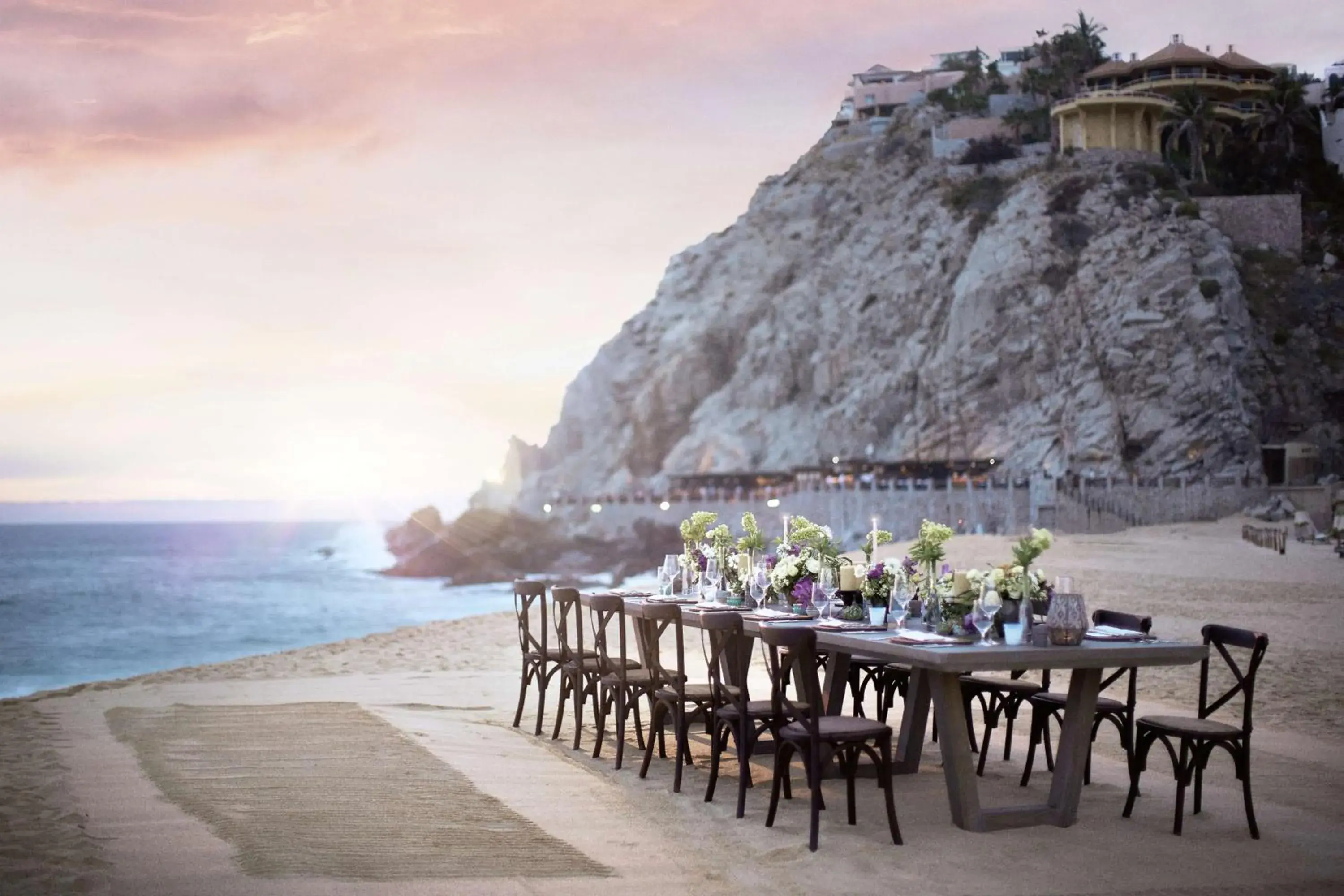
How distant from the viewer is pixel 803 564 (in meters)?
8.97

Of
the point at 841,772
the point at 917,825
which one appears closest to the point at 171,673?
the point at 841,772

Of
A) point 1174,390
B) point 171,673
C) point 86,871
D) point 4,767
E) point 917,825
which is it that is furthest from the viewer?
point 1174,390

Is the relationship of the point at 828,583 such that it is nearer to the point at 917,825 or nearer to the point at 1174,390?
the point at 917,825

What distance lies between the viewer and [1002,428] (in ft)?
200

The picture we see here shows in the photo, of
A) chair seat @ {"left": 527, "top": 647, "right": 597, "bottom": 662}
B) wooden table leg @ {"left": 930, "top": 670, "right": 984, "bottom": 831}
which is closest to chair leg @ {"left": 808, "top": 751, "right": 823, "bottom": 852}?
wooden table leg @ {"left": 930, "top": 670, "right": 984, "bottom": 831}

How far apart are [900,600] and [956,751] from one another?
109cm

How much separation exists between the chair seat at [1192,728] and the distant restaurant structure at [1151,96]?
66.8 m

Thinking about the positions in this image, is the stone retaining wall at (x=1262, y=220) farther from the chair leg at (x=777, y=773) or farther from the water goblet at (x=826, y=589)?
the chair leg at (x=777, y=773)

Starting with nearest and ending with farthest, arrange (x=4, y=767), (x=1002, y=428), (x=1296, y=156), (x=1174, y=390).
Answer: (x=4, y=767), (x=1174, y=390), (x=1002, y=428), (x=1296, y=156)

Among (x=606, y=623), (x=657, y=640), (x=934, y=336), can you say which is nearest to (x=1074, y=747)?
(x=657, y=640)

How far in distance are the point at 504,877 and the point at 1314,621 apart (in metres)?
15.6

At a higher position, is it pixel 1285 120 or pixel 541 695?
pixel 1285 120

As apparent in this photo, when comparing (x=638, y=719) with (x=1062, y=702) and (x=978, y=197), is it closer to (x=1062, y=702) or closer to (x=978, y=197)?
(x=1062, y=702)

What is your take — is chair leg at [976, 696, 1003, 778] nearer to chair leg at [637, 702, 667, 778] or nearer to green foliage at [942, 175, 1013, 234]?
chair leg at [637, 702, 667, 778]
